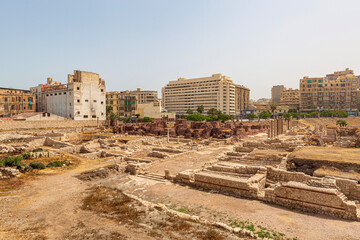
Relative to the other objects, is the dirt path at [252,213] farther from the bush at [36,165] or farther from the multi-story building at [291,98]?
the multi-story building at [291,98]

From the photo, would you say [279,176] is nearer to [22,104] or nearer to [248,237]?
[248,237]

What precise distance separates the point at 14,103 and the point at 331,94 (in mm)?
151301

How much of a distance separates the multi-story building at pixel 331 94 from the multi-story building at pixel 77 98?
116382 millimetres

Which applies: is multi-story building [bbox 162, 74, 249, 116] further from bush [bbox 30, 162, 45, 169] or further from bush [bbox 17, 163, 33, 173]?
bush [bbox 17, 163, 33, 173]

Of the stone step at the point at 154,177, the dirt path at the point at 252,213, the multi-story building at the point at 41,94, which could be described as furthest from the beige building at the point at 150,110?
the dirt path at the point at 252,213

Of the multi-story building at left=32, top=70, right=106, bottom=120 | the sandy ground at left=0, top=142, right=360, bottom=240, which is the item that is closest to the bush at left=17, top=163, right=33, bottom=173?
the sandy ground at left=0, top=142, right=360, bottom=240

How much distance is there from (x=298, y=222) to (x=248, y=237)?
10.2 ft

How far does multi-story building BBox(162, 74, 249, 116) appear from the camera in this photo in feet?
452

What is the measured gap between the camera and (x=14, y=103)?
71.7 metres

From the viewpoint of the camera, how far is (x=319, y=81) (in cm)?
13162

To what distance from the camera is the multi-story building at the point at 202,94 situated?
13775 centimetres

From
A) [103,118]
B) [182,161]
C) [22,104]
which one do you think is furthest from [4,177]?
[22,104]

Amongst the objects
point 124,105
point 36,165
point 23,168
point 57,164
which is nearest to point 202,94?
point 124,105

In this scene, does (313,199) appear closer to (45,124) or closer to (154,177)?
(154,177)
